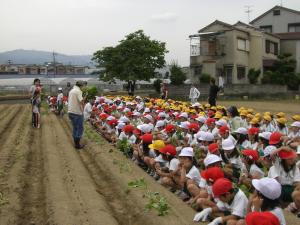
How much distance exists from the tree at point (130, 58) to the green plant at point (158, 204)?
91.2 feet

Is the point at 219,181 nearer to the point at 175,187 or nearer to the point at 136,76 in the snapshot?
the point at 175,187

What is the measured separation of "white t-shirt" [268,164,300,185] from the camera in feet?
21.9

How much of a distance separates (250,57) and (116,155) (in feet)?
110

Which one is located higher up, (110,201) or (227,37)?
(227,37)

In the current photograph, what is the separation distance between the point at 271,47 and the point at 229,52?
658 cm

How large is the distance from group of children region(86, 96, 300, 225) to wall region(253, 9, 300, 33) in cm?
4183

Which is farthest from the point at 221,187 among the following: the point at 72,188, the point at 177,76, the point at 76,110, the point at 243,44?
the point at 243,44

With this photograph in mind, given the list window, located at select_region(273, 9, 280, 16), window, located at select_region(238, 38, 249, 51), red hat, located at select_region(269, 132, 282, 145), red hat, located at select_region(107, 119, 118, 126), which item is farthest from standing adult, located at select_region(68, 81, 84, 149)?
window, located at select_region(273, 9, 280, 16)

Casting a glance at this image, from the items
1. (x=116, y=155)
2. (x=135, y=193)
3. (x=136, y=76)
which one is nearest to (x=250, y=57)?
(x=136, y=76)

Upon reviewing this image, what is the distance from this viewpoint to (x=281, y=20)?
51.0 metres

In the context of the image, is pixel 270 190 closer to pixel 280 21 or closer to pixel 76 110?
pixel 76 110

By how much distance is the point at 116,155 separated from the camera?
1066 cm

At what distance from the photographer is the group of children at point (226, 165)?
209 inches

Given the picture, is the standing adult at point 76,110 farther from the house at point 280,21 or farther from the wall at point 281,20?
the wall at point 281,20
